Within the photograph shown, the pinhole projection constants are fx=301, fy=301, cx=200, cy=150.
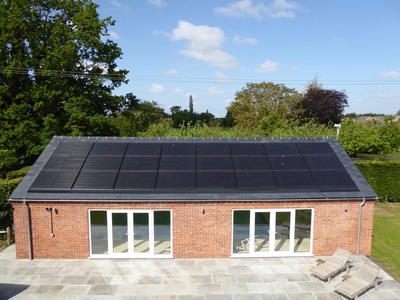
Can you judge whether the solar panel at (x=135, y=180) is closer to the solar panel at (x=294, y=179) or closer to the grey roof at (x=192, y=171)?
the grey roof at (x=192, y=171)

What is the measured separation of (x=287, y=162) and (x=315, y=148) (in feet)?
6.28

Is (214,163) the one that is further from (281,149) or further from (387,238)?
(387,238)

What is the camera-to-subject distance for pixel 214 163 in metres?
13.2

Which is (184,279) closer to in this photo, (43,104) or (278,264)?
(278,264)

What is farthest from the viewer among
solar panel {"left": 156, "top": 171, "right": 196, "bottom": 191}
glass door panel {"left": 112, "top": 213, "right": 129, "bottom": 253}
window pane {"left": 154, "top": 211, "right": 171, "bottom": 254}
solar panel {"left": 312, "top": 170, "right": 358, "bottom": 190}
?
solar panel {"left": 312, "top": 170, "right": 358, "bottom": 190}

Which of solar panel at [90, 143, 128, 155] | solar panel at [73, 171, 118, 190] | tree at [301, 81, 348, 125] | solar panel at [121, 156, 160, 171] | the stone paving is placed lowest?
the stone paving

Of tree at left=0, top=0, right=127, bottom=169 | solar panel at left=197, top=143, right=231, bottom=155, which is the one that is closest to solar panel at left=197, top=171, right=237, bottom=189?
solar panel at left=197, top=143, right=231, bottom=155

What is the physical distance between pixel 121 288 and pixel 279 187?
682 centimetres

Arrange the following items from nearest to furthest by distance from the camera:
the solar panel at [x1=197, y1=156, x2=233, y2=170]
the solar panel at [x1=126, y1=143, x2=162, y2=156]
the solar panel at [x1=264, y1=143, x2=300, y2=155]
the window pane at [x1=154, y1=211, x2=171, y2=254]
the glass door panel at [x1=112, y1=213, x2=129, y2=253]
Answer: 1. the glass door panel at [x1=112, y1=213, x2=129, y2=253]
2. the window pane at [x1=154, y1=211, x2=171, y2=254]
3. the solar panel at [x1=197, y1=156, x2=233, y2=170]
4. the solar panel at [x1=126, y1=143, x2=162, y2=156]
5. the solar panel at [x1=264, y1=143, x2=300, y2=155]

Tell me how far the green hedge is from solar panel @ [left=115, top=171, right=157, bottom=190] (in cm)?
1594

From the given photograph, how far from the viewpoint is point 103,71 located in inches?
1162

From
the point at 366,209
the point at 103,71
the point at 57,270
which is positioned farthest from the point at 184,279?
the point at 103,71

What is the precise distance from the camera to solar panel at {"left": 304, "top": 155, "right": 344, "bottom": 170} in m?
13.1

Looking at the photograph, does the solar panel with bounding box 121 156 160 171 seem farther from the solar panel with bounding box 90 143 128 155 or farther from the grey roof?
the solar panel with bounding box 90 143 128 155
